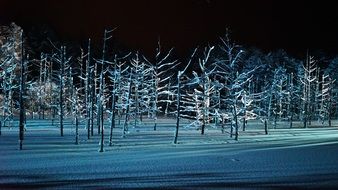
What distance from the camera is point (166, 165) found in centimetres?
2244

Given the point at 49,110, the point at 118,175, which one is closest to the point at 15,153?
the point at 118,175

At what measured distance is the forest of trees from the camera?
3850 centimetres

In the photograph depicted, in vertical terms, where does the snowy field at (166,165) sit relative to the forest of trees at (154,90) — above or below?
below

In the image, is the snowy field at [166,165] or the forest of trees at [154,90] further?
the forest of trees at [154,90]

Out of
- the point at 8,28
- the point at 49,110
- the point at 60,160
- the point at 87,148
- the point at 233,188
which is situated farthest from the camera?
the point at 49,110

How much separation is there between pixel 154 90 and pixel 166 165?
34000 millimetres

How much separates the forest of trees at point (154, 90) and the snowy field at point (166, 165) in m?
2.88

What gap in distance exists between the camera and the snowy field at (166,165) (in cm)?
1670

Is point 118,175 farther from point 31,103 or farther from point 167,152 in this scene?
point 31,103

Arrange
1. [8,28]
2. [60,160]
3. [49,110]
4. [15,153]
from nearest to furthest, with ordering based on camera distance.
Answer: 1. [60,160]
2. [15,153]
3. [8,28]
4. [49,110]

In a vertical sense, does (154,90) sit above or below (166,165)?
above

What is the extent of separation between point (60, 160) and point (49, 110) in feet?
157

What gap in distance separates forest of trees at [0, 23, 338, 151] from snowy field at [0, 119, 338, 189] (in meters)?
2.88

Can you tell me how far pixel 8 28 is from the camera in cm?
5666
